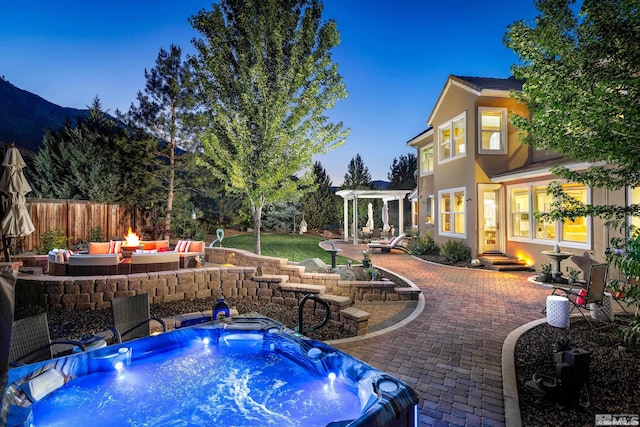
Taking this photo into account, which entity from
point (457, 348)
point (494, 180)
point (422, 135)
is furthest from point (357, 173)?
point (457, 348)

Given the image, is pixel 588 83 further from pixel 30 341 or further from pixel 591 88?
pixel 30 341

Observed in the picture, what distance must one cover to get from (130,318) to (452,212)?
13.3 m

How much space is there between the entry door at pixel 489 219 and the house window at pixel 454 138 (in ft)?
6.56

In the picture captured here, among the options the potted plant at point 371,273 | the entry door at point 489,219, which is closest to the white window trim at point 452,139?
the entry door at point 489,219

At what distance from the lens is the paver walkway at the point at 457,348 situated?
348 cm

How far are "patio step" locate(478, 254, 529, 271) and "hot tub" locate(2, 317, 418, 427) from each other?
9.94 metres

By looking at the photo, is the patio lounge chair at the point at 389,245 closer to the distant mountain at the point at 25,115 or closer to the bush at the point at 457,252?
the bush at the point at 457,252

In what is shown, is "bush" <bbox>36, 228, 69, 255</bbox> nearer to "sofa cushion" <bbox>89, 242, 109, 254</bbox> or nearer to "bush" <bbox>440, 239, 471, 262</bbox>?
"sofa cushion" <bbox>89, 242, 109, 254</bbox>

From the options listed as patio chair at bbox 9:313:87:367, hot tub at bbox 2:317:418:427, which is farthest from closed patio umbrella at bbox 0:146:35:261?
hot tub at bbox 2:317:418:427

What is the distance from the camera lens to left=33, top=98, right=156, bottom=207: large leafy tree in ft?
51.7

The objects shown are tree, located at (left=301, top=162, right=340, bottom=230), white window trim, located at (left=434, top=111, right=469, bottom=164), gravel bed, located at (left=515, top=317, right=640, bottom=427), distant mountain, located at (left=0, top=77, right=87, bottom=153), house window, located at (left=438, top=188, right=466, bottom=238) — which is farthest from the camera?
distant mountain, located at (left=0, top=77, right=87, bottom=153)

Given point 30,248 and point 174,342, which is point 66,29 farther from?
point 174,342

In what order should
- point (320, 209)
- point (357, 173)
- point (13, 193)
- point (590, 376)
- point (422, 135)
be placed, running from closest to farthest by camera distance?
1. point (590, 376)
2. point (13, 193)
3. point (422, 135)
4. point (320, 209)
5. point (357, 173)

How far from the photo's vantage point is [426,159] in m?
18.6
